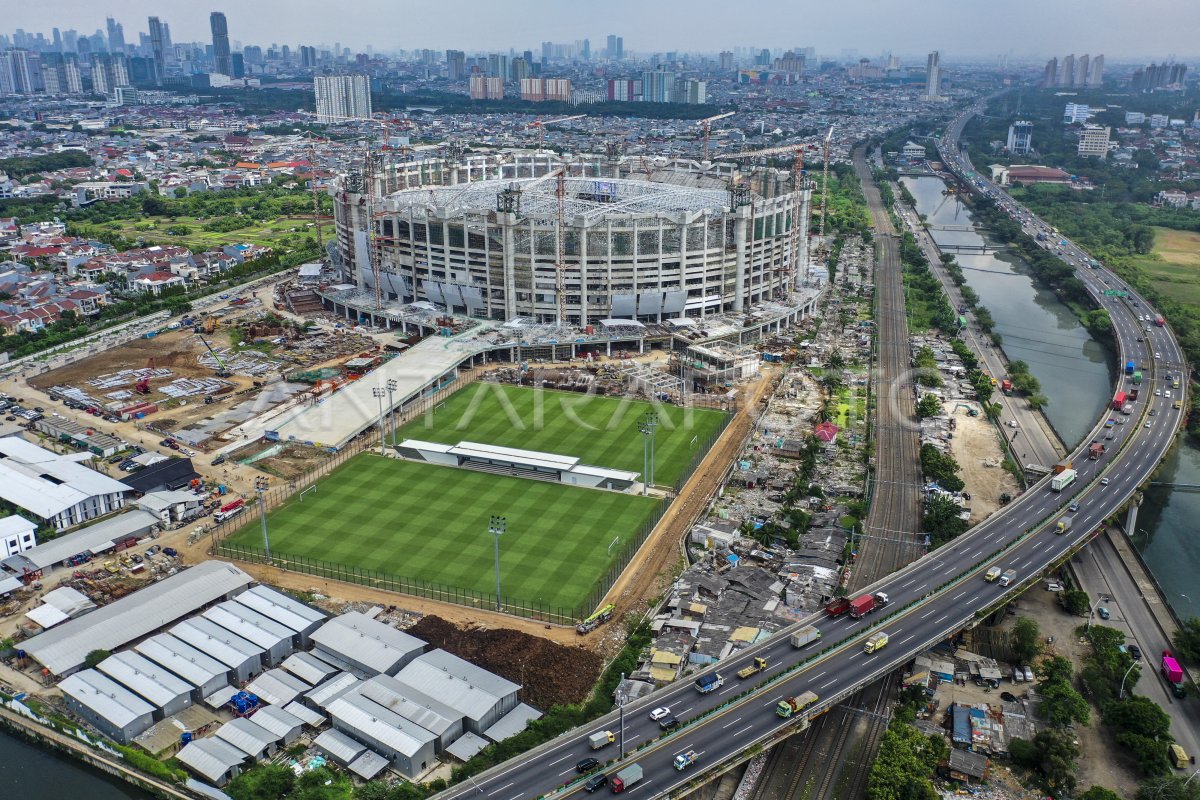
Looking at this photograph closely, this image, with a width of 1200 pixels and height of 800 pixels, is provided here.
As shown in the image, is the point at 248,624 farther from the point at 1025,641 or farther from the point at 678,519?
the point at 1025,641

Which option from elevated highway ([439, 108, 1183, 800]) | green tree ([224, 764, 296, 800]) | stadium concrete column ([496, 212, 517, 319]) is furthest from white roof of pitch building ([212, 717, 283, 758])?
stadium concrete column ([496, 212, 517, 319])

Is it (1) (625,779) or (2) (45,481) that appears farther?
(2) (45,481)

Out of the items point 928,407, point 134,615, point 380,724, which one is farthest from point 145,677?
point 928,407

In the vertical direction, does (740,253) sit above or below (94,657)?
above

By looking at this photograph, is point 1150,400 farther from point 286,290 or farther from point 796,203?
point 286,290

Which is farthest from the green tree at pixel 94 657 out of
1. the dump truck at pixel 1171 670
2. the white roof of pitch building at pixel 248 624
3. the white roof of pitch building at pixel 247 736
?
the dump truck at pixel 1171 670

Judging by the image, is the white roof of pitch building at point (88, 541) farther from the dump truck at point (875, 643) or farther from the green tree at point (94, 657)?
the dump truck at point (875, 643)

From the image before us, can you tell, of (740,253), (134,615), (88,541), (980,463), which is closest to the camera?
(134,615)
